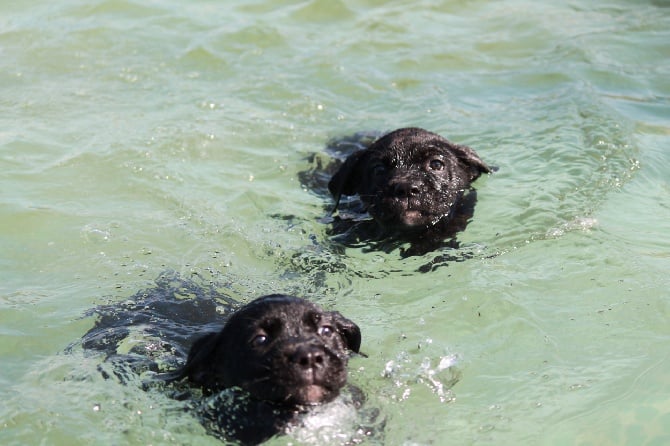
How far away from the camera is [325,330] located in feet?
18.6

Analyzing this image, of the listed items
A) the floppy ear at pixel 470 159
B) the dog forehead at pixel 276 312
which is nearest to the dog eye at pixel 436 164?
the floppy ear at pixel 470 159

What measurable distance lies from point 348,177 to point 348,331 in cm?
317

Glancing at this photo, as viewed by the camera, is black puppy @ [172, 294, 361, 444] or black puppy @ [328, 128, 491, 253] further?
black puppy @ [328, 128, 491, 253]

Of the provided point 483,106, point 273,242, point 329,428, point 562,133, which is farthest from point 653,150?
point 329,428

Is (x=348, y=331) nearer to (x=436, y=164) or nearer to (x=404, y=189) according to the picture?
(x=404, y=189)

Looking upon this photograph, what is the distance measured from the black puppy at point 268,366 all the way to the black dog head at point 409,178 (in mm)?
2511

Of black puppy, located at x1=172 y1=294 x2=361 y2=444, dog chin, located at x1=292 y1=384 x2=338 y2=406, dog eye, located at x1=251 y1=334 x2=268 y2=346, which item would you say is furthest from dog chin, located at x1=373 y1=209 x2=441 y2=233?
dog chin, located at x1=292 y1=384 x2=338 y2=406

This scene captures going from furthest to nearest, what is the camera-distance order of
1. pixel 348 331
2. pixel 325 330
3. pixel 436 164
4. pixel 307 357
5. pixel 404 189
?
pixel 436 164, pixel 404 189, pixel 348 331, pixel 325 330, pixel 307 357

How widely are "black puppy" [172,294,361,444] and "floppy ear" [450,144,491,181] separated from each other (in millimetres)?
3407

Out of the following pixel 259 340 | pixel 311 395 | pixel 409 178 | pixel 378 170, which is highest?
pixel 259 340

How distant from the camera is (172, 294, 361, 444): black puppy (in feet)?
17.1

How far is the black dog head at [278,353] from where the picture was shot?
5.20 meters

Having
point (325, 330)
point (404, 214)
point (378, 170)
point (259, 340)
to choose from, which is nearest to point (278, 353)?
point (259, 340)

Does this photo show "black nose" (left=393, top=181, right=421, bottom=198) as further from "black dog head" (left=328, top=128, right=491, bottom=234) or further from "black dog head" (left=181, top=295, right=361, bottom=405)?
"black dog head" (left=181, top=295, right=361, bottom=405)
